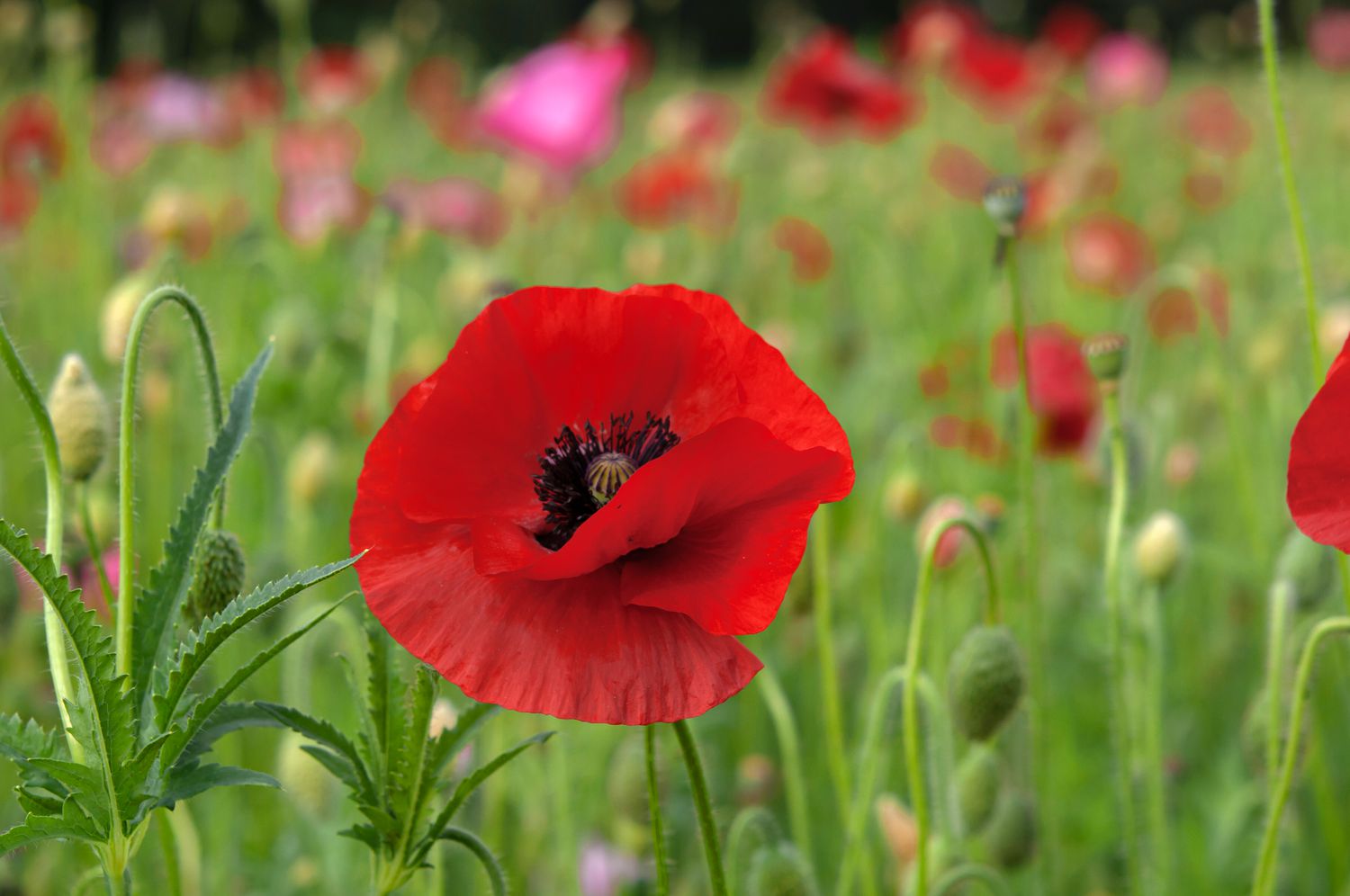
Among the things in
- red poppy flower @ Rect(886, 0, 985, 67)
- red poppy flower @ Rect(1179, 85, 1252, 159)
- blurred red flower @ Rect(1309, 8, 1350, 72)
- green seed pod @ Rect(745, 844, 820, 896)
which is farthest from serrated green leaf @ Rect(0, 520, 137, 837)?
blurred red flower @ Rect(1309, 8, 1350, 72)

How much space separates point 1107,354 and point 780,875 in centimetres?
40

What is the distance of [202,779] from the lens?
2.02 ft

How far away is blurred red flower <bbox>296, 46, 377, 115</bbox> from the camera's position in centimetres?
315

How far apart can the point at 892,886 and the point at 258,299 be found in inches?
65.1

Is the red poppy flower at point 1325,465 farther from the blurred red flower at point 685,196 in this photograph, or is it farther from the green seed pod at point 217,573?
the blurred red flower at point 685,196

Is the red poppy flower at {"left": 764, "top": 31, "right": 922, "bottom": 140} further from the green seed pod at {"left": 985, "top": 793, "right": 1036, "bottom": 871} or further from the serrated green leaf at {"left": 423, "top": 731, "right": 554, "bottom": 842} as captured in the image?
the serrated green leaf at {"left": 423, "top": 731, "right": 554, "bottom": 842}

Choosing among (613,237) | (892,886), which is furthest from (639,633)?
(613,237)

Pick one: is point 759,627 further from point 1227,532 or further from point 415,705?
point 1227,532

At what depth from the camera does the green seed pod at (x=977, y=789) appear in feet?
3.11

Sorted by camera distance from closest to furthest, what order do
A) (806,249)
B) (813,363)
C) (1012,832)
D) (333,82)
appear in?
(1012,832) → (813,363) → (806,249) → (333,82)

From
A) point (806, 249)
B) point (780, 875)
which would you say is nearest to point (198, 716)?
point (780, 875)

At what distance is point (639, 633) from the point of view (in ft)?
2.01

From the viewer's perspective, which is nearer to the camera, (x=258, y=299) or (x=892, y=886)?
(x=892, y=886)

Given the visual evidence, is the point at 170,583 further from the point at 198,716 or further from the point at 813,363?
the point at 813,363
